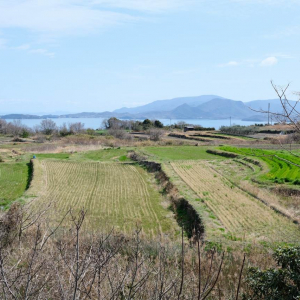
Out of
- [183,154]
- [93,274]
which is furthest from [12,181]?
[93,274]

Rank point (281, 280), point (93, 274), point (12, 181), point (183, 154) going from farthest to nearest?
point (183, 154) → point (12, 181) → point (281, 280) → point (93, 274)

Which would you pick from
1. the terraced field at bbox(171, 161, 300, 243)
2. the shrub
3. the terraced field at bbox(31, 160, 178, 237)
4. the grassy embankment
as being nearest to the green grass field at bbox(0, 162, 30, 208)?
the grassy embankment

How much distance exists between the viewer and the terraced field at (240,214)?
13.5m

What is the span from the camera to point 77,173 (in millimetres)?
29406

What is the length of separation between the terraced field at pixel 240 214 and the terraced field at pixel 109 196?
2.41 m

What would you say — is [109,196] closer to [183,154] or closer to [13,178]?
[13,178]

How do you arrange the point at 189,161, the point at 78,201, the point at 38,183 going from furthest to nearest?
the point at 189,161 → the point at 38,183 → the point at 78,201

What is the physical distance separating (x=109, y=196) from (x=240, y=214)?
8470mm

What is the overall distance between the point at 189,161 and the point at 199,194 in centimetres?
1301

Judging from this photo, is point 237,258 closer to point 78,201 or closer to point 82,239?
point 82,239

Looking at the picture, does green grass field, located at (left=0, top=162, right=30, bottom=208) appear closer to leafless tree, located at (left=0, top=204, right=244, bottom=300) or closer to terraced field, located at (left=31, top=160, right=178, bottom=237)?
terraced field, located at (left=31, top=160, right=178, bottom=237)

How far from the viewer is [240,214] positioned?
16250 millimetres

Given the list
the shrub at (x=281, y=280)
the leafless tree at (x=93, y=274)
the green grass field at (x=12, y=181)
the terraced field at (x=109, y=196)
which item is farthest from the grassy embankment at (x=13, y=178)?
the shrub at (x=281, y=280)

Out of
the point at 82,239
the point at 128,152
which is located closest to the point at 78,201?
the point at 82,239
